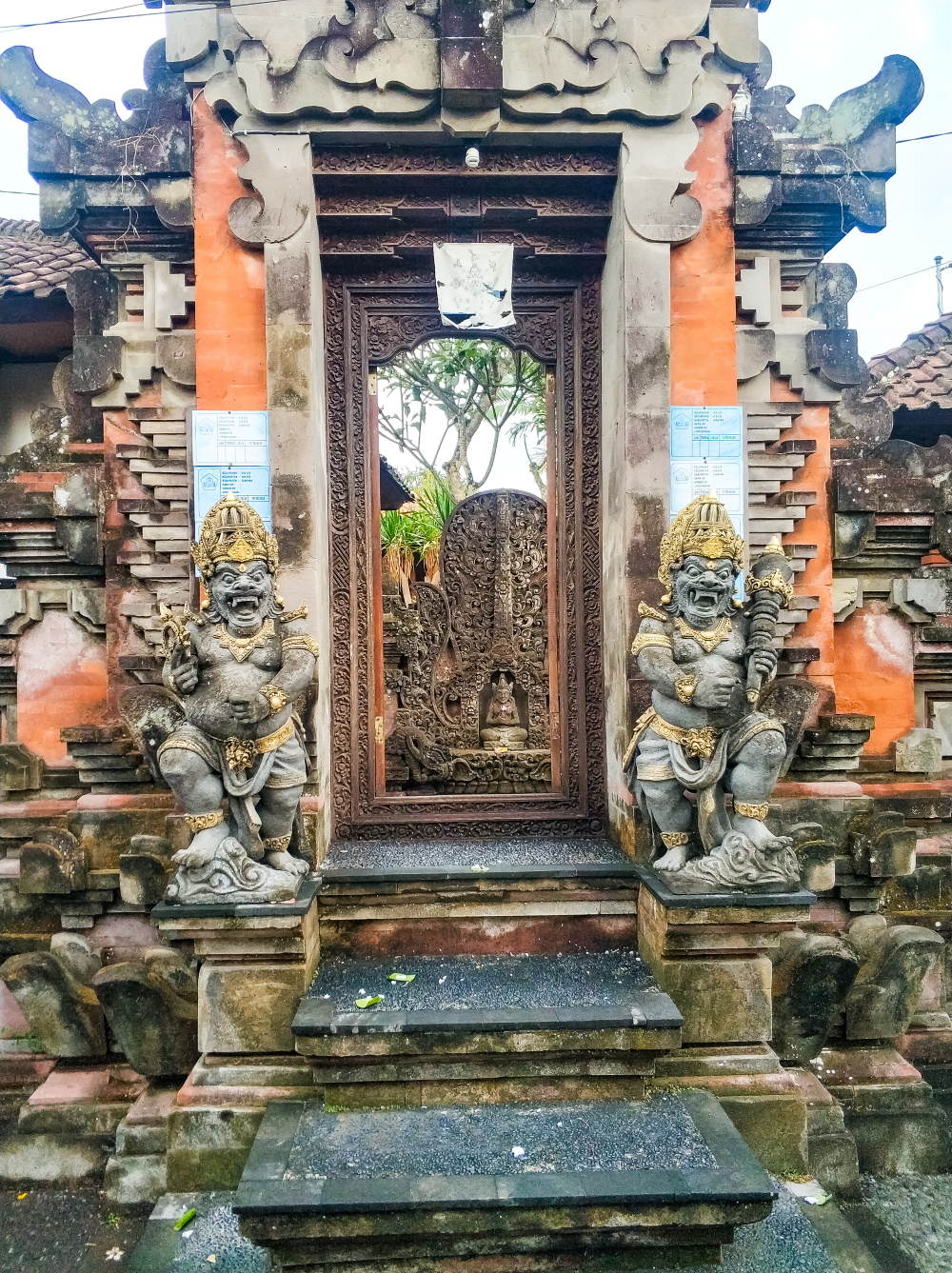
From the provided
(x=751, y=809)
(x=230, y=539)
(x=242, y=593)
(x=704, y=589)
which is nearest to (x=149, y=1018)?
(x=242, y=593)

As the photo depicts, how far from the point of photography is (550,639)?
5.66 m

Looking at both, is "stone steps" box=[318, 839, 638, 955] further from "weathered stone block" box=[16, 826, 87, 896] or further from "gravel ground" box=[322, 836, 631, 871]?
"weathered stone block" box=[16, 826, 87, 896]

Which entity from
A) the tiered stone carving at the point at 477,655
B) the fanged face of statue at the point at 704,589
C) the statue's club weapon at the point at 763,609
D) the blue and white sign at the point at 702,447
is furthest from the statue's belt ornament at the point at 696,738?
the tiered stone carving at the point at 477,655

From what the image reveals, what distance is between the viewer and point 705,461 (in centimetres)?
500

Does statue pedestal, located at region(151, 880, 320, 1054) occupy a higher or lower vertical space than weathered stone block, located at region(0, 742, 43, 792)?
lower

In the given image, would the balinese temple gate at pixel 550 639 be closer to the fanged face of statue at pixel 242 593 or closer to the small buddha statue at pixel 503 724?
the fanged face of statue at pixel 242 593

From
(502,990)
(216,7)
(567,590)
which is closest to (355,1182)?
(502,990)

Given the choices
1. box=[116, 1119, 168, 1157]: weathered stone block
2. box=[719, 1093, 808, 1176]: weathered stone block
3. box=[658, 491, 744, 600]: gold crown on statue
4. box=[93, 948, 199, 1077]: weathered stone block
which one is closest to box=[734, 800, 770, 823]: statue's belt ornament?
box=[658, 491, 744, 600]: gold crown on statue

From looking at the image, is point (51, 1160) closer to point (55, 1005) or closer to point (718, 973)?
point (55, 1005)

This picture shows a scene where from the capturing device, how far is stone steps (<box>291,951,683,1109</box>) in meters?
3.66

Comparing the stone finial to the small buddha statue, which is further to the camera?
the small buddha statue

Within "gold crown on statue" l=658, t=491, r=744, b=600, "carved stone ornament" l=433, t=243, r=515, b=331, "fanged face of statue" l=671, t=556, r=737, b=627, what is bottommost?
"fanged face of statue" l=671, t=556, r=737, b=627

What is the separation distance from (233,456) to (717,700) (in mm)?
3192

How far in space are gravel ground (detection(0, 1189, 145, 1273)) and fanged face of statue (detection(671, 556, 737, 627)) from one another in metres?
4.19
